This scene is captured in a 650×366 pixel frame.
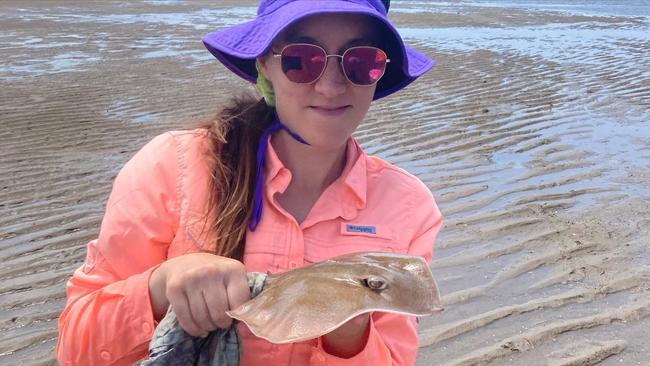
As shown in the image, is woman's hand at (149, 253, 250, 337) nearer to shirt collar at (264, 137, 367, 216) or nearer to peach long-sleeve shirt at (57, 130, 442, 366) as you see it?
peach long-sleeve shirt at (57, 130, 442, 366)

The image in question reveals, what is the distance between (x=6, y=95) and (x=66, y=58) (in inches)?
180

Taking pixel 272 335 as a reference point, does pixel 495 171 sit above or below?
below

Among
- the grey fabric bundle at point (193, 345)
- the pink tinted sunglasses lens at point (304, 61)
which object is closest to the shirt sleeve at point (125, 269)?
the grey fabric bundle at point (193, 345)

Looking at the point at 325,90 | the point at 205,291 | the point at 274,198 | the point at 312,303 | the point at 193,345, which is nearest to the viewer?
the point at 312,303

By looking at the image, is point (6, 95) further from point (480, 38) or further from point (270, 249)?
point (480, 38)


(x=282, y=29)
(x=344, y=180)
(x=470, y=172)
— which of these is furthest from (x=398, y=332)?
(x=470, y=172)

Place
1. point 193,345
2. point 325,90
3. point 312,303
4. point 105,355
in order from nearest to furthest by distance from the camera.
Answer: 1. point 312,303
2. point 193,345
3. point 105,355
4. point 325,90

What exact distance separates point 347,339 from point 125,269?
2.57ft

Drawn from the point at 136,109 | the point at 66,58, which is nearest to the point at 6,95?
the point at 136,109

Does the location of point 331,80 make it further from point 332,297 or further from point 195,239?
point 332,297

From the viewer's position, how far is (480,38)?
20.4m

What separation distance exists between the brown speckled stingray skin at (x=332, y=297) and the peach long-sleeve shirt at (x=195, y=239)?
29cm

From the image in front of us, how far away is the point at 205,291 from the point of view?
1682mm

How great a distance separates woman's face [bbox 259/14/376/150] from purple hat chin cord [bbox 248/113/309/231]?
4 cm
